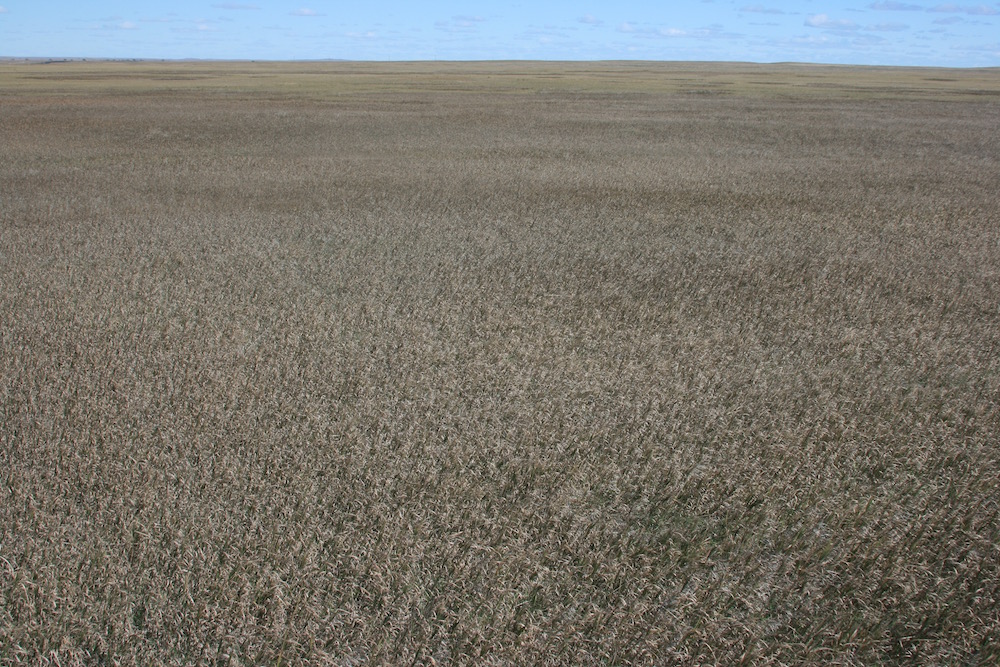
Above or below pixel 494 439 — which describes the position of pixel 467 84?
above

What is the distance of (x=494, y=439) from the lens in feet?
13.0

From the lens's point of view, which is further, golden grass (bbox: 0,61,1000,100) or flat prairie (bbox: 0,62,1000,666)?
golden grass (bbox: 0,61,1000,100)

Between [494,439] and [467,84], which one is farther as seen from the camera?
[467,84]

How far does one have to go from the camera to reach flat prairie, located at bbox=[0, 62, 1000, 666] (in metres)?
2.65

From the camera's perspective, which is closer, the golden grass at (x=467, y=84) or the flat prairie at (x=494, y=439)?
the flat prairie at (x=494, y=439)

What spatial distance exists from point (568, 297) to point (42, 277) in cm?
522

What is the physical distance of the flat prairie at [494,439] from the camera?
2.65 meters

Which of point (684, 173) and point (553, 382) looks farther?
point (684, 173)

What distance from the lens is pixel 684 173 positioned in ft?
49.4

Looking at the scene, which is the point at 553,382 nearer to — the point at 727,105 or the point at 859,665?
the point at 859,665

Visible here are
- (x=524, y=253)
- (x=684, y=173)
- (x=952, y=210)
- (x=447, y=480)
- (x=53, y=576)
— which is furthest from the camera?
(x=684, y=173)

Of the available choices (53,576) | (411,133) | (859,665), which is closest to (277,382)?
(53,576)

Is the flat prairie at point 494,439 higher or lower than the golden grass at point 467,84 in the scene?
lower

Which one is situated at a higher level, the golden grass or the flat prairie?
the golden grass
